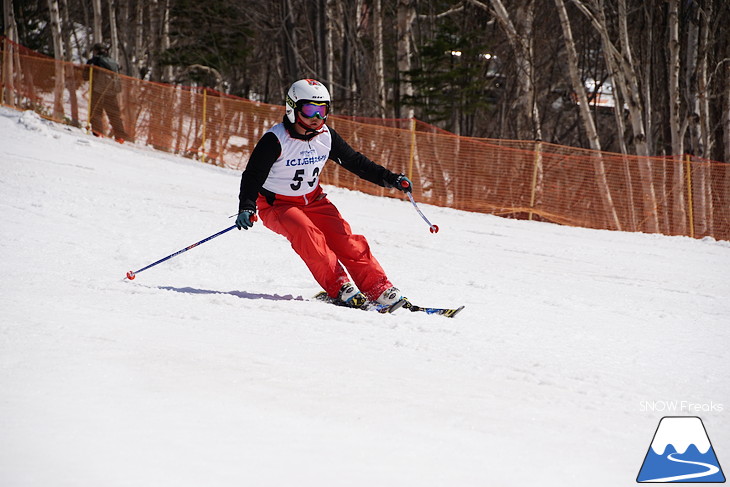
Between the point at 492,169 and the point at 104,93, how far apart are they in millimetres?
8263

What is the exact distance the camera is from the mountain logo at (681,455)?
279cm

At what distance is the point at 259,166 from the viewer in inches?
217

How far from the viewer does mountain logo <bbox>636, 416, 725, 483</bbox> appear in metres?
2.79

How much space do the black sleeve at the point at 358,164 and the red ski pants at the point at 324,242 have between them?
0.33 meters

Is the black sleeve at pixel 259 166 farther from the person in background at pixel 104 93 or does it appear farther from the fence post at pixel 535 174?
the person in background at pixel 104 93

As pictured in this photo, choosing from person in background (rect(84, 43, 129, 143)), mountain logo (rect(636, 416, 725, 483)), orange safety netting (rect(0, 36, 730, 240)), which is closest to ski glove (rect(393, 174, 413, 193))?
mountain logo (rect(636, 416, 725, 483))

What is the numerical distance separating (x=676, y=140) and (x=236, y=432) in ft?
50.8

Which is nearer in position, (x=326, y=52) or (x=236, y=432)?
(x=236, y=432)

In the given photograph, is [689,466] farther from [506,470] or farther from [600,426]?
[506,470]

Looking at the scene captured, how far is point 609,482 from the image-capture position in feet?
8.80

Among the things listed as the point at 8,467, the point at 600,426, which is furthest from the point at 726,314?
the point at 8,467

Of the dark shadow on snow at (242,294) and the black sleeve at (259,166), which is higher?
the black sleeve at (259,166)

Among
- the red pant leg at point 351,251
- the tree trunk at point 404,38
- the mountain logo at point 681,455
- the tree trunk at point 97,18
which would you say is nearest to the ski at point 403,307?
the red pant leg at point 351,251

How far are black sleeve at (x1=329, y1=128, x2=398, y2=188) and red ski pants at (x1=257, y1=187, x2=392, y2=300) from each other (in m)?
0.33
